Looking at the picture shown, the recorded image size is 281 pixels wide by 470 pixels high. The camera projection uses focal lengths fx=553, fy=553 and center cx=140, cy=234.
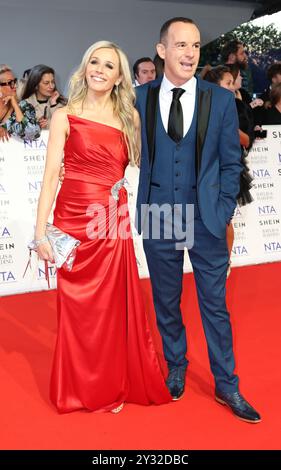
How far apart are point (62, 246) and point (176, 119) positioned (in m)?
0.73

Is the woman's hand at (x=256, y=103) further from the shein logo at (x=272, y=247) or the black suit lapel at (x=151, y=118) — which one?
the black suit lapel at (x=151, y=118)

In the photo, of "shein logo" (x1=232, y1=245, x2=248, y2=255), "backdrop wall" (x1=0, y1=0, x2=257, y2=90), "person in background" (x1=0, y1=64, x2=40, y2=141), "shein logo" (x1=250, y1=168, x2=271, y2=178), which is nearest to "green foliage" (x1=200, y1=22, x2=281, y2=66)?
"backdrop wall" (x1=0, y1=0, x2=257, y2=90)

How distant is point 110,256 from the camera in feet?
8.17

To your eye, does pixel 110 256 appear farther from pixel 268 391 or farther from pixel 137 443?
pixel 268 391

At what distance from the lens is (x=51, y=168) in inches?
93.4

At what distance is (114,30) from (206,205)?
939 cm

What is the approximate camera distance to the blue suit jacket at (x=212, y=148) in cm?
232

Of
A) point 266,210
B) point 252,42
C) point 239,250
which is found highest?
point 252,42

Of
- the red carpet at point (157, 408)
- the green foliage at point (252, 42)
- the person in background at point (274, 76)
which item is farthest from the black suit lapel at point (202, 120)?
the green foliage at point (252, 42)

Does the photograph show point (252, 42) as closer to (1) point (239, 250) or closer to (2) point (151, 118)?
(1) point (239, 250)

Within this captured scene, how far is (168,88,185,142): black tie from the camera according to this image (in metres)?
2.34

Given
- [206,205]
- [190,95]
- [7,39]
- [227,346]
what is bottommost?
[227,346]

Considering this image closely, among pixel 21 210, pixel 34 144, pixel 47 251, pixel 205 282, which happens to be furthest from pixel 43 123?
pixel 205 282
